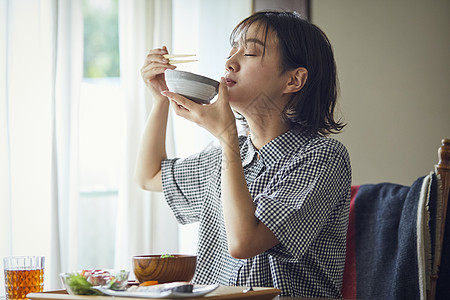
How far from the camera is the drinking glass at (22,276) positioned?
3.35 feet

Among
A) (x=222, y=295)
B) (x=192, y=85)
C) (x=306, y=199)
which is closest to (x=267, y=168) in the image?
(x=306, y=199)

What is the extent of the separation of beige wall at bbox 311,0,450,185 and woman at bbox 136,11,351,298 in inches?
41.6

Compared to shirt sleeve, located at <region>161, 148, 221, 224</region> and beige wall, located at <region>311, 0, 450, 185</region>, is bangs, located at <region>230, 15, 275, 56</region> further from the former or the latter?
beige wall, located at <region>311, 0, 450, 185</region>

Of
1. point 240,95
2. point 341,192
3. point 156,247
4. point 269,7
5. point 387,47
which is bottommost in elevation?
point 156,247

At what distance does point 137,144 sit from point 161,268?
1413 millimetres

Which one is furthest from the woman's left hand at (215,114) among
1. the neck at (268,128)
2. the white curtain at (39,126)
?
the white curtain at (39,126)

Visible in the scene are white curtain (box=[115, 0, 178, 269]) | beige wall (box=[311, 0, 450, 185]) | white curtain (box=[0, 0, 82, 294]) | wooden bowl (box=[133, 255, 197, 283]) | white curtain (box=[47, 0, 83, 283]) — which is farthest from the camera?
beige wall (box=[311, 0, 450, 185])

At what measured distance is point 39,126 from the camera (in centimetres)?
202

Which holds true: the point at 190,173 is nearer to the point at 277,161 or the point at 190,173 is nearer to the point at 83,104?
the point at 277,161

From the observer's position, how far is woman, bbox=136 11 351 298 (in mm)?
1146

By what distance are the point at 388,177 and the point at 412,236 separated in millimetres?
1106

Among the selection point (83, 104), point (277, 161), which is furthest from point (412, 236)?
point (83, 104)

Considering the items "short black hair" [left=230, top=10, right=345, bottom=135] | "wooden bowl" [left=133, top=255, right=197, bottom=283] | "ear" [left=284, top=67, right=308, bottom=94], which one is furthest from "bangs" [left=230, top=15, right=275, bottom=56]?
"wooden bowl" [left=133, top=255, right=197, bottom=283]

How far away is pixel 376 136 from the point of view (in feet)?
8.20
